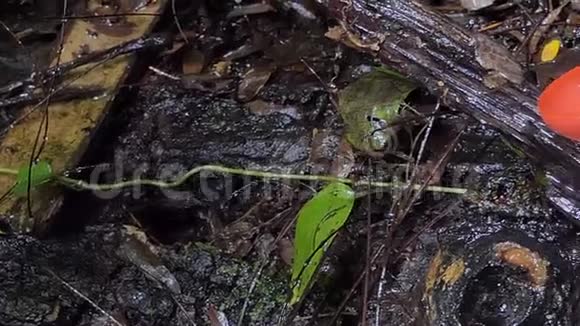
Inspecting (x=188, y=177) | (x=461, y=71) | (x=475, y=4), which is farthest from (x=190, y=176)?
(x=475, y=4)

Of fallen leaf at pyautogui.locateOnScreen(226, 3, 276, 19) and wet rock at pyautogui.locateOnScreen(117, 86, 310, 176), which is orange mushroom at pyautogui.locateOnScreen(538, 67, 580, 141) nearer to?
wet rock at pyautogui.locateOnScreen(117, 86, 310, 176)

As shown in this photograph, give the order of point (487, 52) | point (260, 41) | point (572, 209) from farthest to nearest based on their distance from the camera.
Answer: point (260, 41) < point (487, 52) < point (572, 209)

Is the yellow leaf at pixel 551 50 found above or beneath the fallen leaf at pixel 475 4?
beneath

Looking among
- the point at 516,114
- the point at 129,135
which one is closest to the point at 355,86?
the point at 516,114

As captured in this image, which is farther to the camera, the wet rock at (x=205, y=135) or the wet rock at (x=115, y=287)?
the wet rock at (x=205, y=135)

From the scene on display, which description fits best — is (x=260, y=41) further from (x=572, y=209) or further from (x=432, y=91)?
(x=572, y=209)

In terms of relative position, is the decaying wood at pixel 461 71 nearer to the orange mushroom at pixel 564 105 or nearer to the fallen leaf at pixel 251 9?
the orange mushroom at pixel 564 105

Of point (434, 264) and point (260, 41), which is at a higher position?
point (260, 41)

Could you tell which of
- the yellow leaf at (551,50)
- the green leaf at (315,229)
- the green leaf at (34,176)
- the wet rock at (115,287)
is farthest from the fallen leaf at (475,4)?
the green leaf at (34,176)
